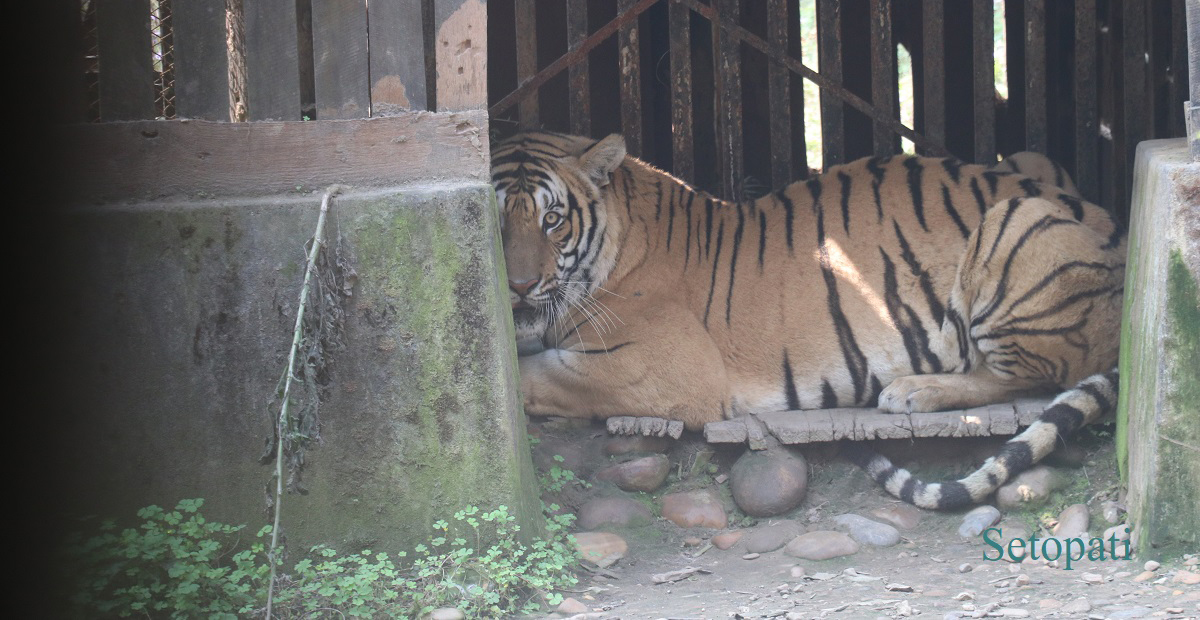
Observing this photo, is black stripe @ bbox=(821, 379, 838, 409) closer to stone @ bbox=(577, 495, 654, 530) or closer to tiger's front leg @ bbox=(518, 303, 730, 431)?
tiger's front leg @ bbox=(518, 303, 730, 431)

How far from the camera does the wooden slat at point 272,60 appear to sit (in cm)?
353

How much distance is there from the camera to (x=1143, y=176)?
12.8 feet

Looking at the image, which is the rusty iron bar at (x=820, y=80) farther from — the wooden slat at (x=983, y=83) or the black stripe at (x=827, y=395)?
the black stripe at (x=827, y=395)

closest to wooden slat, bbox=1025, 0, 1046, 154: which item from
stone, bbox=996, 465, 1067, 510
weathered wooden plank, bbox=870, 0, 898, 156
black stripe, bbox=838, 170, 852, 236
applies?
weathered wooden plank, bbox=870, 0, 898, 156

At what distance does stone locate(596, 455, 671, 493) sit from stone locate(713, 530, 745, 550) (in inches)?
14.6

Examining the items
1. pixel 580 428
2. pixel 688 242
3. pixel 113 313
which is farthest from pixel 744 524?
pixel 113 313

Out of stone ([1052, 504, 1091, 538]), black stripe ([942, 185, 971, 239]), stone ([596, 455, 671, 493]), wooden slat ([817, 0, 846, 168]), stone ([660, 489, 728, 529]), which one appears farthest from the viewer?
wooden slat ([817, 0, 846, 168])

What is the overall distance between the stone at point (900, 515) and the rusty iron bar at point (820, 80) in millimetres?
2227

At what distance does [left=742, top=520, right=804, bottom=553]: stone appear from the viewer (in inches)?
162

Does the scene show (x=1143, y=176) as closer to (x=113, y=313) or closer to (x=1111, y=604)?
(x=1111, y=604)

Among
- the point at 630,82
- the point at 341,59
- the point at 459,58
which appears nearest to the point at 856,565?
the point at 459,58

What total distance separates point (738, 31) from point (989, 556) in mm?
3081

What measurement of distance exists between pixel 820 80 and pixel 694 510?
2.48m

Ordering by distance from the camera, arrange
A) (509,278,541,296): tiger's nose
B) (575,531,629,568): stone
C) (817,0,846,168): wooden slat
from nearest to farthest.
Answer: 1. (575,531,629,568): stone
2. (509,278,541,296): tiger's nose
3. (817,0,846,168): wooden slat
